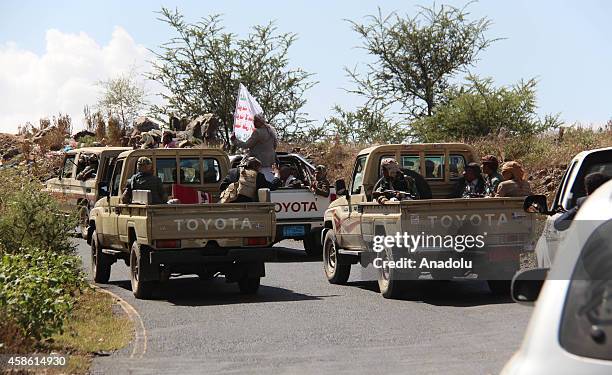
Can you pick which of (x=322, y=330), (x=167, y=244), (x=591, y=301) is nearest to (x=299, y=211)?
(x=167, y=244)

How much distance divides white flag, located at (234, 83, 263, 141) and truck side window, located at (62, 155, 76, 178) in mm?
4066

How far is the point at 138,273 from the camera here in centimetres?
1503

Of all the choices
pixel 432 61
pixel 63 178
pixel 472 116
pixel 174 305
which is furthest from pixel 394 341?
pixel 432 61

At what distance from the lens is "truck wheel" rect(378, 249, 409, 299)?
14.0m

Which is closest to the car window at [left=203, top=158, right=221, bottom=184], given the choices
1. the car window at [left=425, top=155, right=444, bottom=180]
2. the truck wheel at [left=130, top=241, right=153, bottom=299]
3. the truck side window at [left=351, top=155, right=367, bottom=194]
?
the truck side window at [left=351, top=155, right=367, bottom=194]

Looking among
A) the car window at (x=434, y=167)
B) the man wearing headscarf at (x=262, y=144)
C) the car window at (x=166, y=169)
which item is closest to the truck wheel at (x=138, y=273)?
the car window at (x=166, y=169)

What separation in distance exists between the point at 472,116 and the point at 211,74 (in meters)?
10.6

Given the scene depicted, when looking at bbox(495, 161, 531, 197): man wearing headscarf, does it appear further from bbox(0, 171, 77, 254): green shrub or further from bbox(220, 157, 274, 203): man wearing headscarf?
bbox(0, 171, 77, 254): green shrub

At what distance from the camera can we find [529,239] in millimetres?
13672

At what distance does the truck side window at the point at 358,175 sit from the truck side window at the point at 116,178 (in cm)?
343

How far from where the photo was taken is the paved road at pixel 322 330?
9.66 m

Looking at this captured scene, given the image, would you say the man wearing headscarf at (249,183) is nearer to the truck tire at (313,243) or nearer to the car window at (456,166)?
the car window at (456,166)

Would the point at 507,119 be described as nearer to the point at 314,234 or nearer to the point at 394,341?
the point at 314,234

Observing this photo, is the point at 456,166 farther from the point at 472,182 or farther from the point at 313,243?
the point at 313,243
